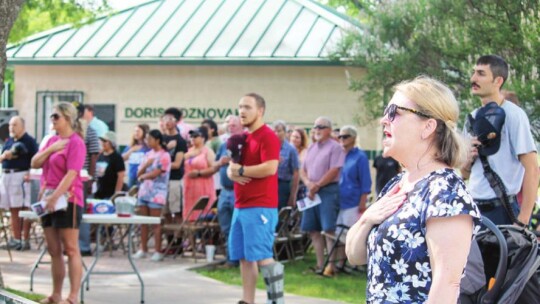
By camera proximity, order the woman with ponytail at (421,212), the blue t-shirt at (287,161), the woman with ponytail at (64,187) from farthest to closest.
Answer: the blue t-shirt at (287,161) → the woman with ponytail at (64,187) → the woman with ponytail at (421,212)

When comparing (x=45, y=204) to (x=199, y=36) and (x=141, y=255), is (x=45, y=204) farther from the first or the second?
(x=199, y=36)

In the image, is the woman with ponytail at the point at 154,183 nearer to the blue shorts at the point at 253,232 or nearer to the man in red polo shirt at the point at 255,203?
the man in red polo shirt at the point at 255,203

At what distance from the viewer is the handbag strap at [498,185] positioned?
7.14 metres

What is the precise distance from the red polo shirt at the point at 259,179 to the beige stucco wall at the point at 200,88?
1267cm

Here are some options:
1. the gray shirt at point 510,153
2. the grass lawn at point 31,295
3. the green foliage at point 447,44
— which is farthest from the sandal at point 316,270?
the gray shirt at point 510,153

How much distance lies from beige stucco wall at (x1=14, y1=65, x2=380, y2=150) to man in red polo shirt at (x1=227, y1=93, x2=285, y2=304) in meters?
12.7

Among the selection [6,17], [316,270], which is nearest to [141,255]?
[316,270]

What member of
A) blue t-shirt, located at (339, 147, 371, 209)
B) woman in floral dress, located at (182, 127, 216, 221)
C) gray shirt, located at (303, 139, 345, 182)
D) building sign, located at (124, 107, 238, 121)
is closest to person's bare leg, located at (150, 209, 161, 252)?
woman in floral dress, located at (182, 127, 216, 221)

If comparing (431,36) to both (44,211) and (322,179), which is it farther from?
(44,211)

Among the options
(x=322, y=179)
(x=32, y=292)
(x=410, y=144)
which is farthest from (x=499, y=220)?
(x=322, y=179)

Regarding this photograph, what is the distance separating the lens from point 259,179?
10.1 metres

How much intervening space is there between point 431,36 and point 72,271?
6.41m

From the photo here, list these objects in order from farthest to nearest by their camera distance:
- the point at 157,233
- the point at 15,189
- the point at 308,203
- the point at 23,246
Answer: the point at 23,246 → the point at 15,189 → the point at 157,233 → the point at 308,203

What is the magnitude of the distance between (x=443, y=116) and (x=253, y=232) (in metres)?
6.06
